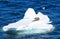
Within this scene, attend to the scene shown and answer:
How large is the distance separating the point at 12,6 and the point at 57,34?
479 centimetres

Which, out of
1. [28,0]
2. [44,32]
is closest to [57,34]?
[44,32]

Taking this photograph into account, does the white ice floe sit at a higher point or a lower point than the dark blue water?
lower

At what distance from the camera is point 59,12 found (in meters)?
13.2

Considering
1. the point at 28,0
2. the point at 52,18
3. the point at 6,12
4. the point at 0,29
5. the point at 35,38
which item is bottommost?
the point at 35,38

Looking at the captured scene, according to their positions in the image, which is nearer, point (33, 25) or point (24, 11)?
point (33, 25)

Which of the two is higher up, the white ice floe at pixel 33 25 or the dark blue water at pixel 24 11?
the dark blue water at pixel 24 11

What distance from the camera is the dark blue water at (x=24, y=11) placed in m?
9.77

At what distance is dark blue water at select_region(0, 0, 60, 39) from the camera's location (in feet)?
32.1

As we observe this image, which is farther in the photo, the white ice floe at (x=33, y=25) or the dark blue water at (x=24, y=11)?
the dark blue water at (x=24, y=11)

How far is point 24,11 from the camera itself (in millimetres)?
13469

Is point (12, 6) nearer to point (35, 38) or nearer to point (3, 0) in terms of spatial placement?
point (3, 0)

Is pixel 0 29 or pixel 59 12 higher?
pixel 59 12

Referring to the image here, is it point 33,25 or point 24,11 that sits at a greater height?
point 24,11

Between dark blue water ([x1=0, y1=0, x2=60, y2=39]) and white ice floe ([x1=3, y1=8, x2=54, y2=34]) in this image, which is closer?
white ice floe ([x1=3, y1=8, x2=54, y2=34])
